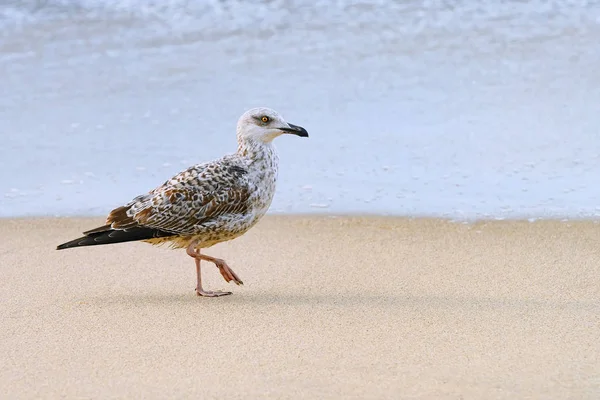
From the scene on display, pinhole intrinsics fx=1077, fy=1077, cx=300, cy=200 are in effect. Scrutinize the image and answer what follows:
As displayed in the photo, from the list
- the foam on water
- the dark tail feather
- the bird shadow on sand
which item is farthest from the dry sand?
the foam on water

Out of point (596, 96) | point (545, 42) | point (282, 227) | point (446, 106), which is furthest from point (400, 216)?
point (545, 42)

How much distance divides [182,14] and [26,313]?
25.8ft

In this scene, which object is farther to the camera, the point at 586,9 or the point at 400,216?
the point at 586,9

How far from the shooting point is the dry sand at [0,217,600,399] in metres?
4.39

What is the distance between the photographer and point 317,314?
5316mm

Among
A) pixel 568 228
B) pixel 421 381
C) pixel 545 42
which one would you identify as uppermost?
pixel 545 42

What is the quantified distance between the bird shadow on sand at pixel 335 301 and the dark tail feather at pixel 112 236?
300 mm

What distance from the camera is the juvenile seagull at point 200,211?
18.7ft

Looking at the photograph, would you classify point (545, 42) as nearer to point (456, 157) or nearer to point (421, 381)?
point (456, 157)

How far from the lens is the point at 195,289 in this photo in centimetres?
588

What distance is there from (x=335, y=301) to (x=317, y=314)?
10.1 inches

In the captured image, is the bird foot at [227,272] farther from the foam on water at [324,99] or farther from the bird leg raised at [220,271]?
the foam on water at [324,99]

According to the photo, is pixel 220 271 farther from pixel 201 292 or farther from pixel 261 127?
pixel 261 127

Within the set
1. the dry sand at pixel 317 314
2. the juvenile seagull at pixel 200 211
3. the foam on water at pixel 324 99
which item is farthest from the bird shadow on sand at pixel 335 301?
the foam on water at pixel 324 99
